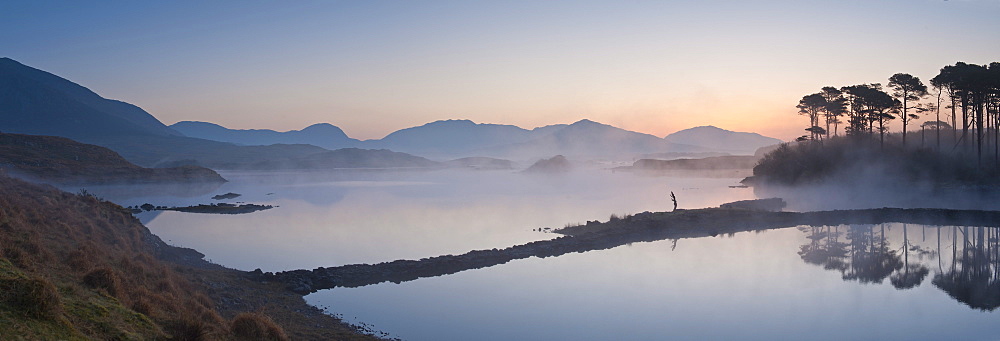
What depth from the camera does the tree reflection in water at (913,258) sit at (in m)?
15.5

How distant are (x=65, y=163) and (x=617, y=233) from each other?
195 feet

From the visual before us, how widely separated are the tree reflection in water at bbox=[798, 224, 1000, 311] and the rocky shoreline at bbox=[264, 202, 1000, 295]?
184 centimetres

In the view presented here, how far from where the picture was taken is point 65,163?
57688 mm

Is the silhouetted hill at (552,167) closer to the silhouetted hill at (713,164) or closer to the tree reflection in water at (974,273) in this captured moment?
the silhouetted hill at (713,164)

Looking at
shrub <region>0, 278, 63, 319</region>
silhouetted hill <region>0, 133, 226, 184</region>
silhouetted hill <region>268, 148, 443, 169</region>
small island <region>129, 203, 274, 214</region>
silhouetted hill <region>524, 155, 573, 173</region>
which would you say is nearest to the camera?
shrub <region>0, 278, 63, 319</region>

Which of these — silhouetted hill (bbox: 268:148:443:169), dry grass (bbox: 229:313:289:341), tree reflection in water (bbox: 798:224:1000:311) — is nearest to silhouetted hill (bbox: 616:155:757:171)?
silhouetted hill (bbox: 268:148:443:169)

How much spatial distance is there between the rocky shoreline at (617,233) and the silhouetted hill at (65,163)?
44342 millimetres

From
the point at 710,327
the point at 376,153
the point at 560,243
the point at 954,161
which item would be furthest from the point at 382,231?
the point at 376,153

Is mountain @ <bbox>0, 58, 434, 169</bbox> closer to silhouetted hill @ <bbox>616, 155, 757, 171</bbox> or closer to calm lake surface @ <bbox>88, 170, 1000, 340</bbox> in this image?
silhouetted hill @ <bbox>616, 155, 757, 171</bbox>

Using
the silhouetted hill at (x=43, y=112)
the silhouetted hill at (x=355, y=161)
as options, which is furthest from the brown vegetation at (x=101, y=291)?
the silhouetted hill at (x=43, y=112)

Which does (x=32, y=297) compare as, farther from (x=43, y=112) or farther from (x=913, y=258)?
(x=43, y=112)

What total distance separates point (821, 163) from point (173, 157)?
15339 cm

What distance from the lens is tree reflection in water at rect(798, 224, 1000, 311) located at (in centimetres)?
1547

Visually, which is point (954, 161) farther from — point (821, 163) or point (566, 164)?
point (566, 164)
